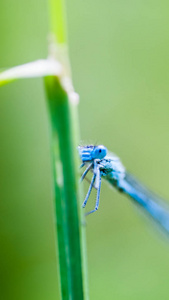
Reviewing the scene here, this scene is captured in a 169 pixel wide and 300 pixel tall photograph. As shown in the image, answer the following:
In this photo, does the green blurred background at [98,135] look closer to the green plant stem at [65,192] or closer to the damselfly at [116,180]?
the damselfly at [116,180]

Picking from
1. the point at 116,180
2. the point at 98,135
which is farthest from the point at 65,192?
the point at 98,135

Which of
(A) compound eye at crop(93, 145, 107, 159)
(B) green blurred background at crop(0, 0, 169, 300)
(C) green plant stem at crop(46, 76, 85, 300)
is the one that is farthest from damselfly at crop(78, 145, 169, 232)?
(B) green blurred background at crop(0, 0, 169, 300)

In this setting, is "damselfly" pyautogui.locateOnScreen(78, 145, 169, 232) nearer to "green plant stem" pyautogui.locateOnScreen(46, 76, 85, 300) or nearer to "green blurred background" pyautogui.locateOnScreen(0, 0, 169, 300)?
"green plant stem" pyautogui.locateOnScreen(46, 76, 85, 300)

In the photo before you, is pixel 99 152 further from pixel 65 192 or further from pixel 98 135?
pixel 98 135

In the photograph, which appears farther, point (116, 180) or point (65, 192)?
point (116, 180)

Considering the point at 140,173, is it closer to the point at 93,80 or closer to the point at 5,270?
the point at 93,80

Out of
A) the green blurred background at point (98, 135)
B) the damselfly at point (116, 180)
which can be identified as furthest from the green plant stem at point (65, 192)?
the green blurred background at point (98, 135)

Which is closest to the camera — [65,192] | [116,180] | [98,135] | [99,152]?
[65,192]
